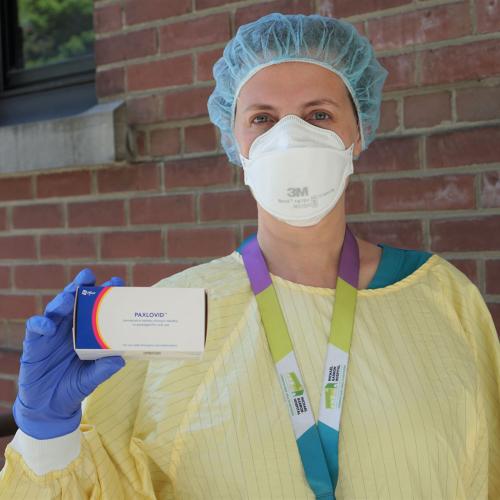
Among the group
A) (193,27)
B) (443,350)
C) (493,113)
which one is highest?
(193,27)

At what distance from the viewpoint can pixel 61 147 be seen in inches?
111

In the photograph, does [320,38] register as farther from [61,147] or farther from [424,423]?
[61,147]

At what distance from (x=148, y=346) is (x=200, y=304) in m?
0.12

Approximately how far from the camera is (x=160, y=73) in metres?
2.69

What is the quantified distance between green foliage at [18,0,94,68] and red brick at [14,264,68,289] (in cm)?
96

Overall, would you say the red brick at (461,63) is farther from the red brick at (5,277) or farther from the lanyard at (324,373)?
the red brick at (5,277)

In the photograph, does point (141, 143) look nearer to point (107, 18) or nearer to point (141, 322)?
point (107, 18)

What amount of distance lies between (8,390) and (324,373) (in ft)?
6.66

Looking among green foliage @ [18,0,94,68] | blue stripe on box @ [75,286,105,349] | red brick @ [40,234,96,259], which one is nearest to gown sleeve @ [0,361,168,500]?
blue stripe on box @ [75,286,105,349]

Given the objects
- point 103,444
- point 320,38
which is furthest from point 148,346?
point 320,38

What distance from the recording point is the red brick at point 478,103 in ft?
6.98

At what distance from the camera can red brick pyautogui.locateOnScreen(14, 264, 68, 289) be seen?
9.76 feet

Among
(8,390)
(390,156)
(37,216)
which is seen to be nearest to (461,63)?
(390,156)

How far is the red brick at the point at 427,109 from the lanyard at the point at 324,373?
708 mm
